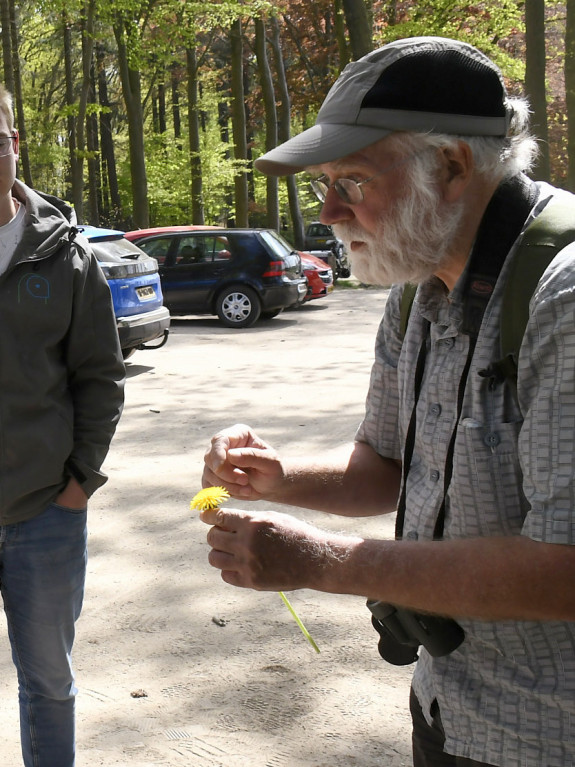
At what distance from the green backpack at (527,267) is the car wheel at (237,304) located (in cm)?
1525

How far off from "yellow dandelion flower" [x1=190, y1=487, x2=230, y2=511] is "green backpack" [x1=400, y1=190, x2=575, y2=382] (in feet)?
1.97

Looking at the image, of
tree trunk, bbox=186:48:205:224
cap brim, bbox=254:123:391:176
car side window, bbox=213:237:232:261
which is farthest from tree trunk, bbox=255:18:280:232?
cap brim, bbox=254:123:391:176

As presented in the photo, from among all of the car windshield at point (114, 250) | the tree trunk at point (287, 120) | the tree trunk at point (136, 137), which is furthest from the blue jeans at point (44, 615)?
the tree trunk at point (287, 120)

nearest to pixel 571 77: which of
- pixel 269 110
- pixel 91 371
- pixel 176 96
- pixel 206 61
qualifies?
pixel 269 110

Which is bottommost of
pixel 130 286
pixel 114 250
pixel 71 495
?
pixel 130 286

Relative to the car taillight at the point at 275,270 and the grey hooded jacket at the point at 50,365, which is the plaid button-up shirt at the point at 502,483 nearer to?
the grey hooded jacket at the point at 50,365

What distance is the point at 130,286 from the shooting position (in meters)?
12.0

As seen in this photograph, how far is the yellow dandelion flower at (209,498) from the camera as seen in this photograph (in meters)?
1.77

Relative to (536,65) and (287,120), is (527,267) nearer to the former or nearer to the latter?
(536,65)

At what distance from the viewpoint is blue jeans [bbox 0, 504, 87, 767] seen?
9.23ft

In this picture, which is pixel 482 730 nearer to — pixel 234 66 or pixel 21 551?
pixel 21 551

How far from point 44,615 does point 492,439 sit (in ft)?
5.85

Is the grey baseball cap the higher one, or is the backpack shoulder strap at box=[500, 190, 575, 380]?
the grey baseball cap

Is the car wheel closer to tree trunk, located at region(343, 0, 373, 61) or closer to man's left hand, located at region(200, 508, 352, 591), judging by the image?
tree trunk, located at region(343, 0, 373, 61)
